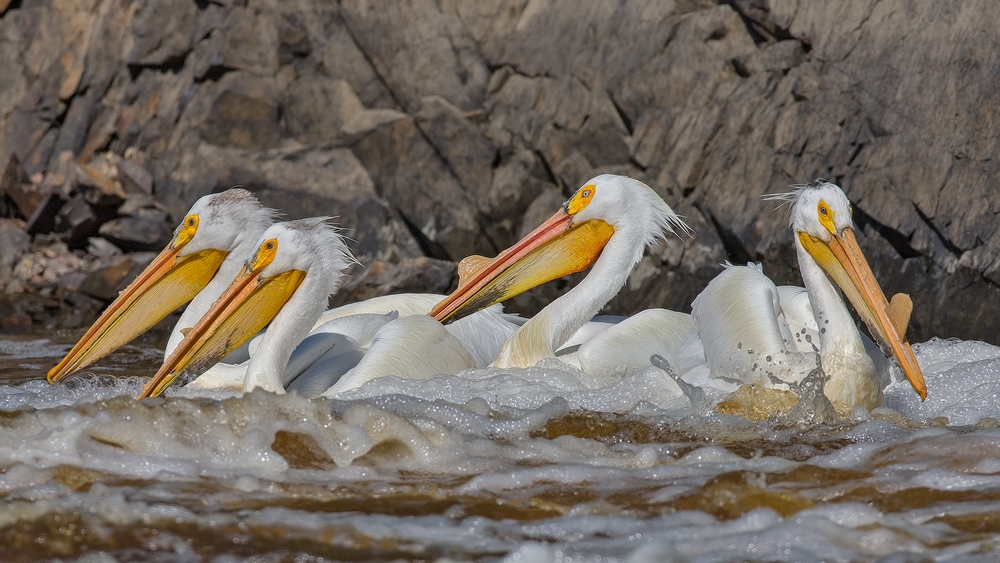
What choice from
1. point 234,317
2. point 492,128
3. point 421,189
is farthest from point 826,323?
point 492,128

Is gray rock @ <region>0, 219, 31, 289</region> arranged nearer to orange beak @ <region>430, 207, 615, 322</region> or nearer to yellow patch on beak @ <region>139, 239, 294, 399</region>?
yellow patch on beak @ <region>139, 239, 294, 399</region>

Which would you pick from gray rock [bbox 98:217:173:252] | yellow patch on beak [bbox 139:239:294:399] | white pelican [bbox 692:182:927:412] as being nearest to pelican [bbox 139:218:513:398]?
yellow patch on beak [bbox 139:239:294:399]

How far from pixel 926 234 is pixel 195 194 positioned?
617 cm

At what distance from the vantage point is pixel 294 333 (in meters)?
4.10

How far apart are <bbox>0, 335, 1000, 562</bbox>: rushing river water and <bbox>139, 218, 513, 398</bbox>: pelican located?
2.48 ft

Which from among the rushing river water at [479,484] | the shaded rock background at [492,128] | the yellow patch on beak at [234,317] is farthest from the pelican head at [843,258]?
the shaded rock background at [492,128]

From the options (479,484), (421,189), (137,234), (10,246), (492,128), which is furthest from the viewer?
(10,246)

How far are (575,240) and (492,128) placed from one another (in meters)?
5.03

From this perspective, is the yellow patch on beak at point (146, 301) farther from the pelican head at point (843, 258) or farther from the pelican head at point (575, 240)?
the pelican head at point (843, 258)

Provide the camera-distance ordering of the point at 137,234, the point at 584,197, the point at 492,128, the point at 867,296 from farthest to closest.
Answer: the point at 492,128, the point at 137,234, the point at 584,197, the point at 867,296

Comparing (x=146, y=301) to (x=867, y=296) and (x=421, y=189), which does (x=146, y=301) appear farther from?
(x=421, y=189)

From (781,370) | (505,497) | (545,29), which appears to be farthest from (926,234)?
(505,497)

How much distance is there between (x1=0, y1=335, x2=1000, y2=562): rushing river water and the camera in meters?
2.14

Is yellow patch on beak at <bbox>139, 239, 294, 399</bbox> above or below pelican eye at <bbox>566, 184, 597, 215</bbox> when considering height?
below
